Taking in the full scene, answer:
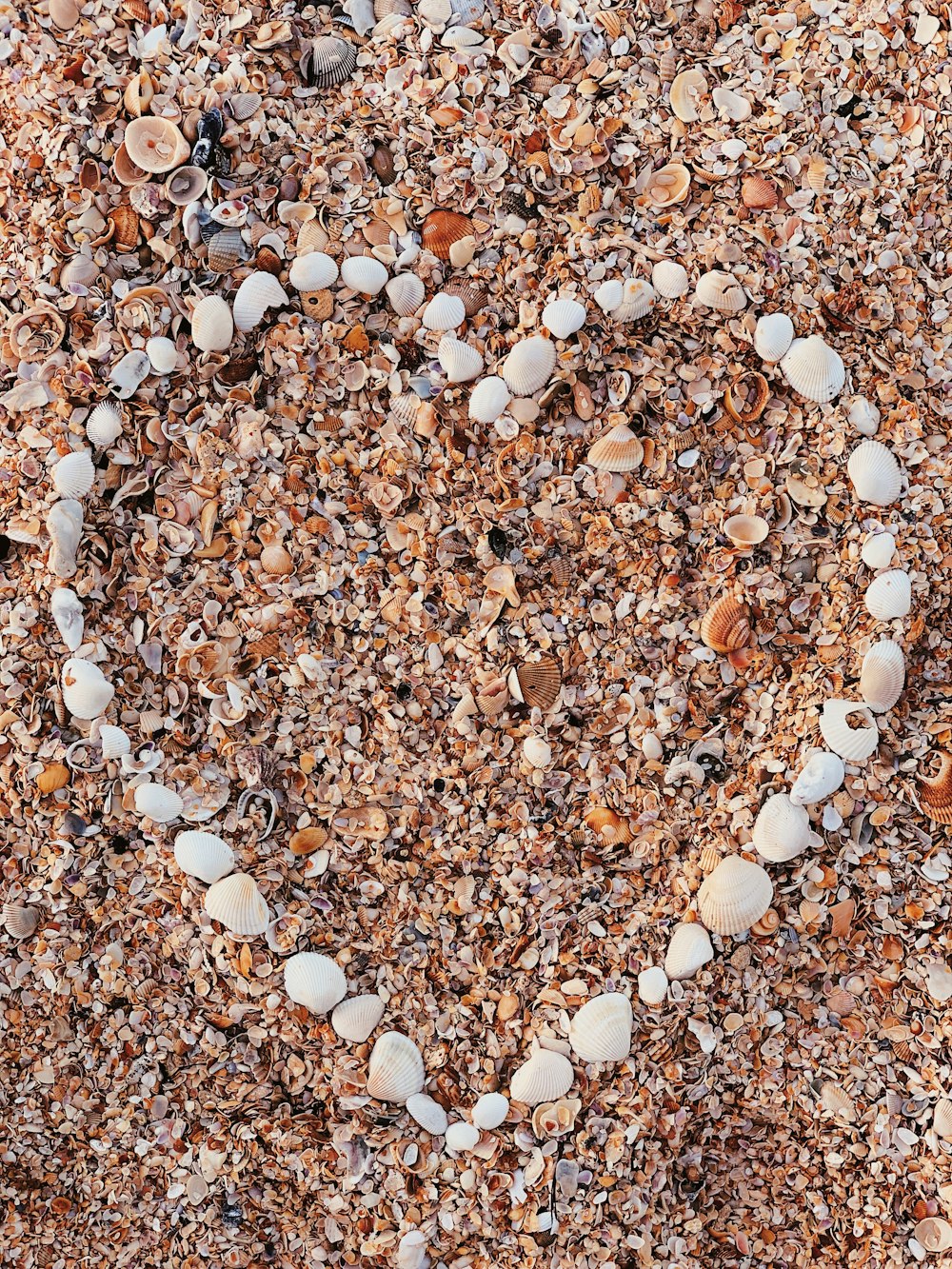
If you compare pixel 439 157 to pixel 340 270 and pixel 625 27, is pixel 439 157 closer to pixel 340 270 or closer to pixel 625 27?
pixel 340 270

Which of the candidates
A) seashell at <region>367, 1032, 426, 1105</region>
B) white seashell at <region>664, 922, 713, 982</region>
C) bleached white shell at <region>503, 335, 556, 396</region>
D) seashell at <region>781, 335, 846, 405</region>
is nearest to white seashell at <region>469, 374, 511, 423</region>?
bleached white shell at <region>503, 335, 556, 396</region>

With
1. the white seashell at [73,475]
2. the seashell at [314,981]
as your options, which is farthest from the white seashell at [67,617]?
the seashell at [314,981]

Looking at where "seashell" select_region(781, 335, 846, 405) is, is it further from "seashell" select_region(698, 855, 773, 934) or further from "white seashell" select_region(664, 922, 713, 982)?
"white seashell" select_region(664, 922, 713, 982)

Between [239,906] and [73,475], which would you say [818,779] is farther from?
[73,475]

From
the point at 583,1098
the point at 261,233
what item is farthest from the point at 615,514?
the point at 583,1098

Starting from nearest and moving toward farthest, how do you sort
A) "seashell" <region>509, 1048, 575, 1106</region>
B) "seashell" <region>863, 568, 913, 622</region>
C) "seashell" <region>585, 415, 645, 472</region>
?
"seashell" <region>509, 1048, 575, 1106</region>
"seashell" <region>863, 568, 913, 622</region>
"seashell" <region>585, 415, 645, 472</region>

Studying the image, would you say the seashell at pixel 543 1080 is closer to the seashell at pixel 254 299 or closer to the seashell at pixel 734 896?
the seashell at pixel 734 896

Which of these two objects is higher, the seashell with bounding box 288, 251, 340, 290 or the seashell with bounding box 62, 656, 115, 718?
the seashell with bounding box 288, 251, 340, 290

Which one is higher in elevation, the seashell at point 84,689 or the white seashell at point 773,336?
the white seashell at point 773,336
